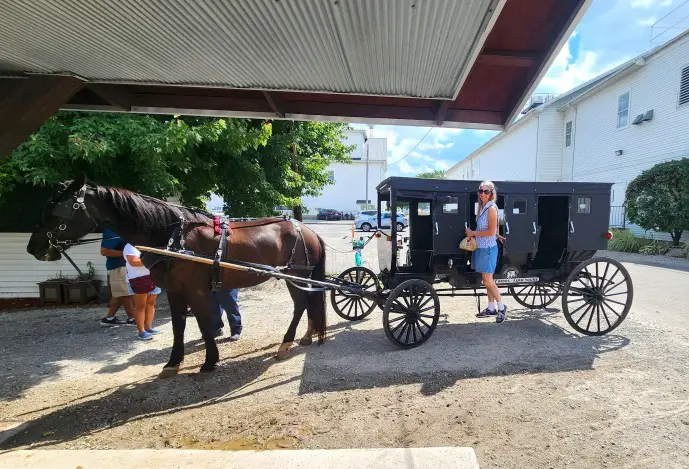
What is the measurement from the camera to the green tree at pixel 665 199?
1308 cm

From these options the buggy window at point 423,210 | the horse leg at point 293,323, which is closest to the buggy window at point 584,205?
the buggy window at point 423,210

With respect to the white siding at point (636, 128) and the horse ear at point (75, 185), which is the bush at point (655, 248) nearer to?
the white siding at point (636, 128)

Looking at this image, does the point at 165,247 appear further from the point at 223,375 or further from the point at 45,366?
the point at 45,366

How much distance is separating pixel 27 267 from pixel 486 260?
29.8ft

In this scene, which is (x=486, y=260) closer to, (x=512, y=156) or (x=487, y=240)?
(x=487, y=240)

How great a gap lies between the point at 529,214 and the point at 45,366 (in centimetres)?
664

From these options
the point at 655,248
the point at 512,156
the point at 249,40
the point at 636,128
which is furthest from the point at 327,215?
the point at 249,40

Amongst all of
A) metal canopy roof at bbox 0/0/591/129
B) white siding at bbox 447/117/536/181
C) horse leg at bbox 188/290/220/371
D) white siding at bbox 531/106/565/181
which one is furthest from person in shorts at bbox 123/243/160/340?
white siding at bbox 447/117/536/181

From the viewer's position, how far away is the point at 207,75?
3.46 metres

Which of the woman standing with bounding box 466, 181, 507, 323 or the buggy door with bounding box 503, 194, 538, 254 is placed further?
the buggy door with bounding box 503, 194, 538, 254

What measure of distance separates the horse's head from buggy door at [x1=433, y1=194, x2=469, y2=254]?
4.03 meters

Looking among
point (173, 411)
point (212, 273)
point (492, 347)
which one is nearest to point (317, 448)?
point (173, 411)

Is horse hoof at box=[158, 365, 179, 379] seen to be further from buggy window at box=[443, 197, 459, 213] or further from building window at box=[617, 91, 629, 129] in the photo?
building window at box=[617, 91, 629, 129]

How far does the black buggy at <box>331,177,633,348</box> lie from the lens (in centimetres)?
512
